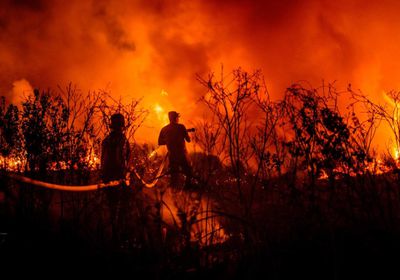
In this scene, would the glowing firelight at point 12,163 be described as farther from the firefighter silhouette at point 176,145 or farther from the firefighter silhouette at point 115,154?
the firefighter silhouette at point 176,145

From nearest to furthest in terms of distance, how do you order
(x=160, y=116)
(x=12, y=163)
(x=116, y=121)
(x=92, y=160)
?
(x=116, y=121) → (x=12, y=163) → (x=92, y=160) → (x=160, y=116)

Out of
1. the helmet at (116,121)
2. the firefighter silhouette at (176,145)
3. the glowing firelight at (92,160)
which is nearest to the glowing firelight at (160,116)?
the firefighter silhouette at (176,145)

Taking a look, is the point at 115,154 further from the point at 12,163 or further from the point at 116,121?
the point at 12,163

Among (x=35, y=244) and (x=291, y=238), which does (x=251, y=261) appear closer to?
(x=291, y=238)

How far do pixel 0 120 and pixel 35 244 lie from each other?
3.59 m

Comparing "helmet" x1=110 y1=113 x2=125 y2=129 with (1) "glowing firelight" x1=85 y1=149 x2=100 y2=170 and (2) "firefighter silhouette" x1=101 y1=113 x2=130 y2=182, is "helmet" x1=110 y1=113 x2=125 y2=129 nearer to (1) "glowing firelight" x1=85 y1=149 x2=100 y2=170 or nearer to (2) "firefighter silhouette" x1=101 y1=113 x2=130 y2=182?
(2) "firefighter silhouette" x1=101 y1=113 x2=130 y2=182

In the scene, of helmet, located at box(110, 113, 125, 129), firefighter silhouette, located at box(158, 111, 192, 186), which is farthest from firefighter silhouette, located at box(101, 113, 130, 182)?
firefighter silhouette, located at box(158, 111, 192, 186)

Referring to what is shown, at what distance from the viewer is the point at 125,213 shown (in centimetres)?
509

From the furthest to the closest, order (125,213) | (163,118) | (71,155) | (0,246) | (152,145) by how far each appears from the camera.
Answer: (163,118)
(152,145)
(71,155)
(125,213)
(0,246)

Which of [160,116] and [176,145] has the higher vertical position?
[160,116]

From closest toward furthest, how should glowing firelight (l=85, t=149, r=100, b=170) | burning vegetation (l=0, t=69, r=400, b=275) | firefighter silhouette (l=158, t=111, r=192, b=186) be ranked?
burning vegetation (l=0, t=69, r=400, b=275), glowing firelight (l=85, t=149, r=100, b=170), firefighter silhouette (l=158, t=111, r=192, b=186)

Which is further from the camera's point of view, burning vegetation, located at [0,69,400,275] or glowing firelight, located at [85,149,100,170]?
glowing firelight, located at [85,149,100,170]

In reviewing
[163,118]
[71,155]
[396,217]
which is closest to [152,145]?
[163,118]

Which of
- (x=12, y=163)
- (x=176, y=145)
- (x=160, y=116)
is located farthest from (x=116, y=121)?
(x=160, y=116)
